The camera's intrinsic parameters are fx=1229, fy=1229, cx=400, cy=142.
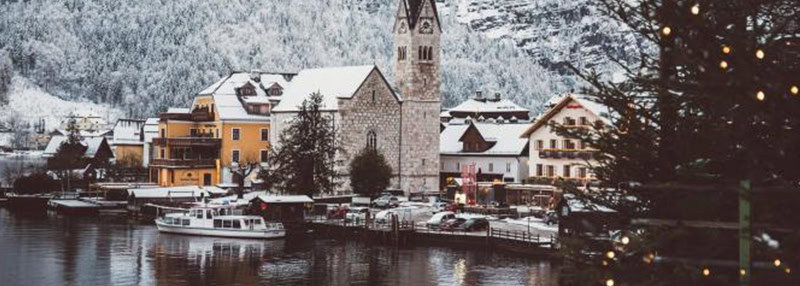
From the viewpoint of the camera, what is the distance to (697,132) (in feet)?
37.4

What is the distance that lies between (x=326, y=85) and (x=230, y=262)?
119 ft

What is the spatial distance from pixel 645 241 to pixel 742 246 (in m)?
1.14

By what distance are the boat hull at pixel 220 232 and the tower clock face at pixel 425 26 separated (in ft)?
84.3

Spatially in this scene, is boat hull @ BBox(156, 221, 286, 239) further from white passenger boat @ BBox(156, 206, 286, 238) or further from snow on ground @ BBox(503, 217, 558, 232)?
snow on ground @ BBox(503, 217, 558, 232)

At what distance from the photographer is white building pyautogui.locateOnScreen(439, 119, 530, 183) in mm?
80250

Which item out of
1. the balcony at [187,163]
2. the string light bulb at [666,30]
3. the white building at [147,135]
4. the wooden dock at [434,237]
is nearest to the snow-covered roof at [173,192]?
the balcony at [187,163]

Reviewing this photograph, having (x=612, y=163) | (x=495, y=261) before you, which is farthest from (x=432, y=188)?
(x=612, y=163)

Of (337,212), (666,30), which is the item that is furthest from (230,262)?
(666,30)

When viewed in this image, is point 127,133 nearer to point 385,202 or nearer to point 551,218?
point 385,202

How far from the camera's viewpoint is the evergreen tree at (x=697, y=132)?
10.6 m

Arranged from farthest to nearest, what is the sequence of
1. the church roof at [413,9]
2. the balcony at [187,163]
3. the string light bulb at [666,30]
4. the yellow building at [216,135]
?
the yellow building at [216,135], the balcony at [187,163], the church roof at [413,9], the string light bulb at [666,30]

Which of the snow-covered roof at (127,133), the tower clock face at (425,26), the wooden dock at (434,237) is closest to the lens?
the wooden dock at (434,237)

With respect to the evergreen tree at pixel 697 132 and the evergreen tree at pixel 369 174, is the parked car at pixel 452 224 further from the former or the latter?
the evergreen tree at pixel 697 132

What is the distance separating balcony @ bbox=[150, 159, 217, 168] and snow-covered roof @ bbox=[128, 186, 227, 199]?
7.94m
